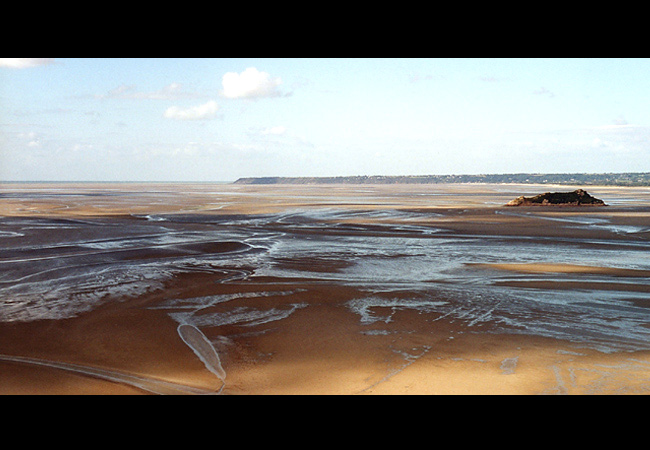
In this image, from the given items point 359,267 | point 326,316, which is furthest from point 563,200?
point 326,316

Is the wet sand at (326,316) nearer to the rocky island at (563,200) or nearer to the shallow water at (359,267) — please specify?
the shallow water at (359,267)

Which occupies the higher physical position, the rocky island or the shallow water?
the rocky island

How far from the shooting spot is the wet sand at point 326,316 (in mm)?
5973

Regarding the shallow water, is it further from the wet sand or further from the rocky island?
the rocky island

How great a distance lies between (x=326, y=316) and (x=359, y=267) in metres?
4.68

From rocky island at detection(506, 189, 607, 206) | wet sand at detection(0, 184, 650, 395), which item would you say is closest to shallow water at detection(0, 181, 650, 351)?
wet sand at detection(0, 184, 650, 395)

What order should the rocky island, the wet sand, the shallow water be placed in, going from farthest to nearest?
the rocky island, the shallow water, the wet sand

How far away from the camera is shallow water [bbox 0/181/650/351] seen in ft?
28.5

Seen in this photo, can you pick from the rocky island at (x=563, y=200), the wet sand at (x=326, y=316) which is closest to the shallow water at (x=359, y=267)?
the wet sand at (x=326, y=316)

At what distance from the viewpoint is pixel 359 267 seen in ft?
43.7

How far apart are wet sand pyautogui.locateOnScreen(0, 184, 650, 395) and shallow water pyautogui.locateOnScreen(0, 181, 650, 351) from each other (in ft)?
0.21
